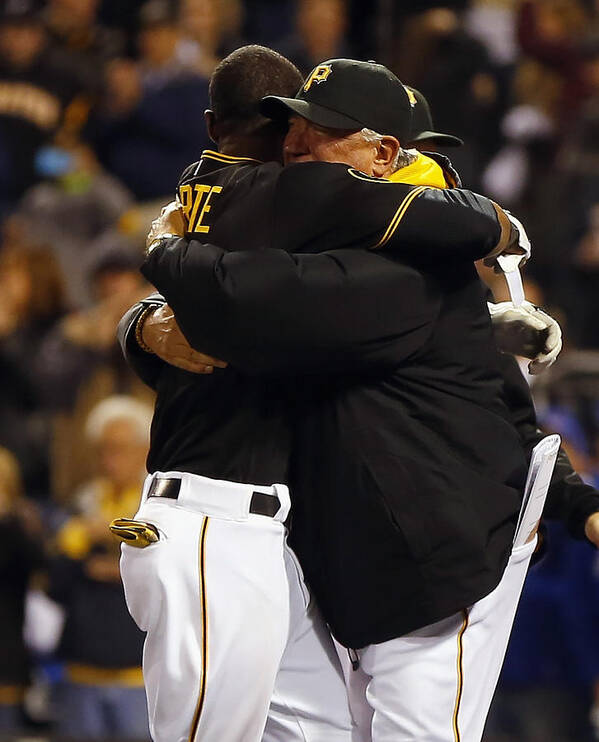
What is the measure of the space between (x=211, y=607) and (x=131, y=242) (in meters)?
3.18

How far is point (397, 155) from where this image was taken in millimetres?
2018

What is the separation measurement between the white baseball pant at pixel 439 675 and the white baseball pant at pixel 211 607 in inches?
6.4

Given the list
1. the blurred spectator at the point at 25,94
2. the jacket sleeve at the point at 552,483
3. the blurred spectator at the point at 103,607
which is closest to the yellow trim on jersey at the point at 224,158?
the jacket sleeve at the point at 552,483

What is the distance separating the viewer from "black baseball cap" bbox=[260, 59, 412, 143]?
6.33 feet

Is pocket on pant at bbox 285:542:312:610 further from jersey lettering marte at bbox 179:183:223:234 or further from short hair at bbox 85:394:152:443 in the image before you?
short hair at bbox 85:394:152:443

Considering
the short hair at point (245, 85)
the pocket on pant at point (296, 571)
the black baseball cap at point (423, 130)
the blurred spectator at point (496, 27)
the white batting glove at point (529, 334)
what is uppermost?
the short hair at point (245, 85)

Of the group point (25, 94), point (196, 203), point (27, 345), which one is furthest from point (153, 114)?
point (196, 203)

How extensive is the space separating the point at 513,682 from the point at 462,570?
207 centimetres

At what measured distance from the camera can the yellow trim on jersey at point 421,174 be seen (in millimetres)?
1999

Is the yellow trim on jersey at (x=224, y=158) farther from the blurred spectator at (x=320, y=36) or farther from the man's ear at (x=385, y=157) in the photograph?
the blurred spectator at (x=320, y=36)

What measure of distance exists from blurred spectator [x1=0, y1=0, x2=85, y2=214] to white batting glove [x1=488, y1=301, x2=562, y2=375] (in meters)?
3.46

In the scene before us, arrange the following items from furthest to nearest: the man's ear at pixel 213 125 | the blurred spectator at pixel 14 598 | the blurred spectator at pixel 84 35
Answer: the blurred spectator at pixel 84 35 → the blurred spectator at pixel 14 598 → the man's ear at pixel 213 125

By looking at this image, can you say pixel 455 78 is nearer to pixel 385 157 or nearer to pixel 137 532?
pixel 385 157

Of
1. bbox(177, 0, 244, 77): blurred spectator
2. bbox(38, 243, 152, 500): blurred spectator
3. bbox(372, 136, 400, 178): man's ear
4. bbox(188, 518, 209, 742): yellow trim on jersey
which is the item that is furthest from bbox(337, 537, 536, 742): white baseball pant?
bbox(177, 0, 244, 77): blurred spectator
